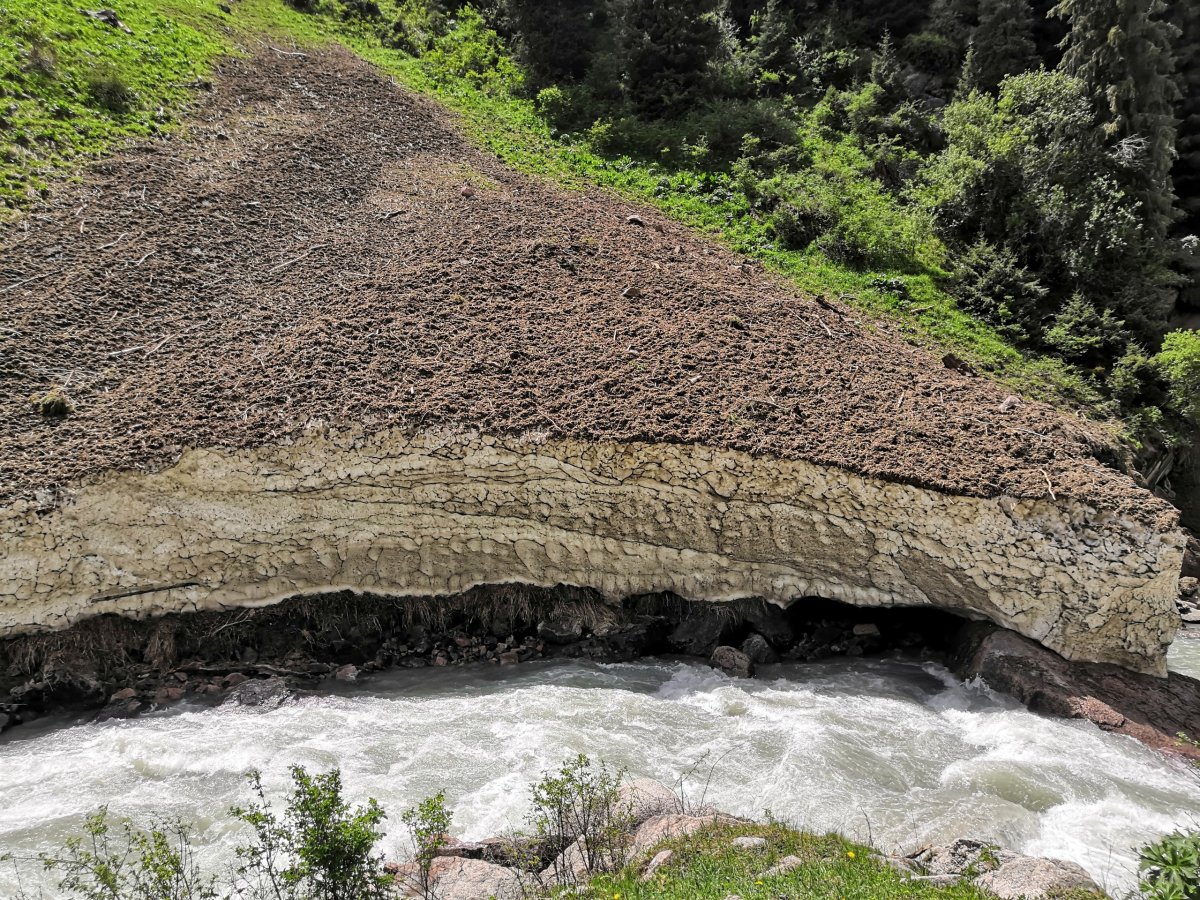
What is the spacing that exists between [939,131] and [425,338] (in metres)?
15.0

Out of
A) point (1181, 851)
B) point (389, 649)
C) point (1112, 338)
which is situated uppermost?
point (1112, 338)

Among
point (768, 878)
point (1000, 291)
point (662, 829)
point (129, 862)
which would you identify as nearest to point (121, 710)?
point (129, 862)

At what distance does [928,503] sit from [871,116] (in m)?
13.9

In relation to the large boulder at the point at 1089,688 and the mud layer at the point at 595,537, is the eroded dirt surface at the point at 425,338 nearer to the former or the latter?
the mud layer at the point at 595,537

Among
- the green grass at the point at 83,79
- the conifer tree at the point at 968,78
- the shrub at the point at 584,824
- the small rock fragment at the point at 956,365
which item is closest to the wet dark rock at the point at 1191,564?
the small rock fragment at the point at 956,365

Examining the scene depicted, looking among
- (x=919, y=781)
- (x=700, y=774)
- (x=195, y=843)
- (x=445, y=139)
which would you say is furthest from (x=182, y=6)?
(x=919, y=781)

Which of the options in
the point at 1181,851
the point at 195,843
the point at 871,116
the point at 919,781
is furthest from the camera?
the point at 871,116

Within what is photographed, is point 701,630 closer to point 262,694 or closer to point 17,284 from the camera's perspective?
point 262,694

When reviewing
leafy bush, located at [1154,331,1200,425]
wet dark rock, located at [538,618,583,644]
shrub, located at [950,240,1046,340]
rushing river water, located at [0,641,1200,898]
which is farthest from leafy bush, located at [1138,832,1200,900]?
shrub, located at [950,240,1046,340]

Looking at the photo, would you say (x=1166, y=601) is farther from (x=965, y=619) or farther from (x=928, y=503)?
(x=928, y=503)

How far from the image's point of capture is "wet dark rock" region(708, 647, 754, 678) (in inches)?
337

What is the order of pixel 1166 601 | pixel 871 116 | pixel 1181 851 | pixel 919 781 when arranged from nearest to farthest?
pixel 1181 851
pixel 919 781
pixel 1166 601
pixel 871 116

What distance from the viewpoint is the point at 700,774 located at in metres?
6.78

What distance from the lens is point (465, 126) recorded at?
58.3 feet
